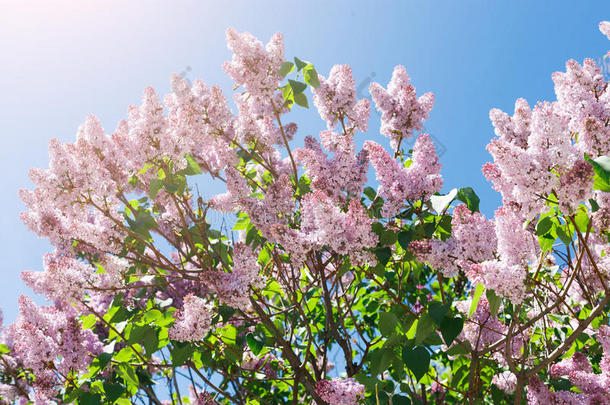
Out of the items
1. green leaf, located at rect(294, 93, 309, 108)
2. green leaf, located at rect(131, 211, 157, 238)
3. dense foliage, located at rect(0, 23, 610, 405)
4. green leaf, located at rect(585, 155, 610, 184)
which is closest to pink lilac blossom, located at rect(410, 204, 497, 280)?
dense foliage, located at rect(0, 23, 610, 405)

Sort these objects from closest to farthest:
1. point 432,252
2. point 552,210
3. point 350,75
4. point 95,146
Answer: point 552,210, point 432,252, point 95,146, point 350,75

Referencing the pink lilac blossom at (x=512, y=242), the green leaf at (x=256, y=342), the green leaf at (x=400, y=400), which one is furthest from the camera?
the green leaf at (x=256, y=342)

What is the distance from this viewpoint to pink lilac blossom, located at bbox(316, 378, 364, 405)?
271 cm

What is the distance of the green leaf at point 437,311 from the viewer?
7.98ft

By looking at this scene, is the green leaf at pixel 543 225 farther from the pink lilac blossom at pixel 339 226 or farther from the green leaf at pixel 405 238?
the pink lilac blossom at pixel 339 226

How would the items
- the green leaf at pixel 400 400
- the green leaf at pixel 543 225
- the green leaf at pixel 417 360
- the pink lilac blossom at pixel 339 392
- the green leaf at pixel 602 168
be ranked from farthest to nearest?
the green leaf at pixel 400 400 < the pink lilac blossom at pixel 339 392 < the green leaf at pixel 417 360 < the green leaf at pixel 543 225 < the green leaf at pixel 602 168

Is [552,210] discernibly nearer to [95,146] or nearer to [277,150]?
[277,150]

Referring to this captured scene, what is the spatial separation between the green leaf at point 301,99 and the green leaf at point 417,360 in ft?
5.87

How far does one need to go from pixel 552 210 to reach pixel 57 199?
3065 millimetres

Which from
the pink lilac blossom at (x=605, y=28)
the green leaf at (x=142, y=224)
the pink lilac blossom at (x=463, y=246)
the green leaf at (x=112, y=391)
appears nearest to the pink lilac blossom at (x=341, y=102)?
the pink lilac blossom at (x=463, y=246)

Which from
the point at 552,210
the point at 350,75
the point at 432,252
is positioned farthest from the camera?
the point at 350,75

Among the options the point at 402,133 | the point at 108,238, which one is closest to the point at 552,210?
the point at 402,133

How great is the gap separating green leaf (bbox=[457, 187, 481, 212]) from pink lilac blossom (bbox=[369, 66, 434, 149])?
33.3 inches

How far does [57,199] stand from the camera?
10.4 feet
